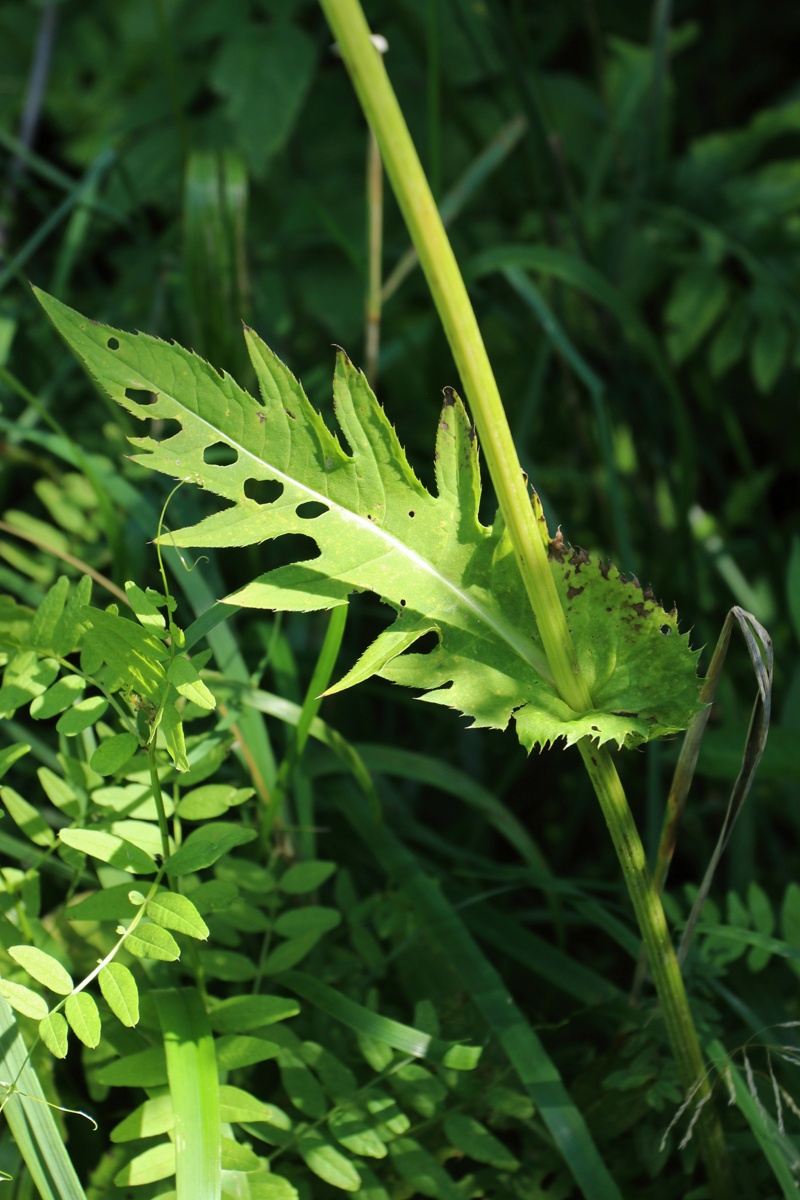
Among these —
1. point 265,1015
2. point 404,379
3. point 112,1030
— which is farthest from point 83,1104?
point 404,379

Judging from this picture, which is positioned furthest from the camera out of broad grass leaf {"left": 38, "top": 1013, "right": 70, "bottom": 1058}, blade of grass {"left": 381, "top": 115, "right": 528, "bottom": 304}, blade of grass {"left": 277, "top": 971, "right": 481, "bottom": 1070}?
blade of grass {"left": 381, "top": 115, "right": 528, "bottom": 304}

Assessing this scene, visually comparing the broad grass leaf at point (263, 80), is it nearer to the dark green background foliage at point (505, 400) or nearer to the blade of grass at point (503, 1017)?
the dark green background foliage at point (505, 400)

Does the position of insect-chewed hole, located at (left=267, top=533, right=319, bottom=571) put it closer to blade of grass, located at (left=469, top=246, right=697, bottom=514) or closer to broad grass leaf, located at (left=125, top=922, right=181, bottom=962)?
blade of grass, located at (left=469, top=246, right=697, bottom=514)

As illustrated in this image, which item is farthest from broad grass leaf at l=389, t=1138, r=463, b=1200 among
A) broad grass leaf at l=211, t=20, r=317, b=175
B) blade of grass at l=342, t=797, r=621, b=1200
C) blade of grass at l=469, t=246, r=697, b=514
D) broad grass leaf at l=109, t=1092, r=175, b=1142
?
broad grass leaf at l=211, t=20, r=317, b=175

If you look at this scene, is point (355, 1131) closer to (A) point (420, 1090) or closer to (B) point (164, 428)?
(A) point (420, 1090)

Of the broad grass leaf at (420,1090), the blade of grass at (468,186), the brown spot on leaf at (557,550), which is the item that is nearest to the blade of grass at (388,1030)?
the broad grass leaf at (420,1090)

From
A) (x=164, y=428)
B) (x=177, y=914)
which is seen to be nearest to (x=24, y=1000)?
(x=177, y=914)
